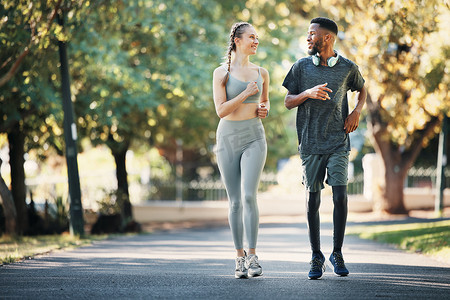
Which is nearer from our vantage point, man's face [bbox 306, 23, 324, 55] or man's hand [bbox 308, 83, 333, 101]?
man's hand [bbox 308, 83, 333, 101]

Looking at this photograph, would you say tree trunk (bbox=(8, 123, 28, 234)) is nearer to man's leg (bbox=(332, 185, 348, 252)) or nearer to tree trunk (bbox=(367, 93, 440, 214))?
tree trunk (bbox=(367, 93, 440, 214))

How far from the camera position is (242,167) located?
239 inches

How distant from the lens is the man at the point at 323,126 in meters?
6.11

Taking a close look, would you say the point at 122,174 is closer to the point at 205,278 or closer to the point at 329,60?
the point at 205,278

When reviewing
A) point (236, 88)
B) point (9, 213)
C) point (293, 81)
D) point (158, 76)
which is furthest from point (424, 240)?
point (158, 76)

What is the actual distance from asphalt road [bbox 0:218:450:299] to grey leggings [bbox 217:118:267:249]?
46cm

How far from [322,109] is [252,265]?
55.9 inches

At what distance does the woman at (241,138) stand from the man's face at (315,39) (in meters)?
0.46

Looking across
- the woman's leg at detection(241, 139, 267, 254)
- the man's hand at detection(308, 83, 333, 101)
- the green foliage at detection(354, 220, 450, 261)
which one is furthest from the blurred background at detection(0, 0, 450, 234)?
the woman's leg at detection(241, 139, 267, 254)

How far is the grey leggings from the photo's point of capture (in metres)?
6.04

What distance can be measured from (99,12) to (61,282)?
8.08 m

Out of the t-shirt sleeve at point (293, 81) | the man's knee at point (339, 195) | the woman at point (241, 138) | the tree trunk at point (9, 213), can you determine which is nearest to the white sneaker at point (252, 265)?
the woman at point (241, 138)

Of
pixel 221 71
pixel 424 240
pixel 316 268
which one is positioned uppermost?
pixel 221 71

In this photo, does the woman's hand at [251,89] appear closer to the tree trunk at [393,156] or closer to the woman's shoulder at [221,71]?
the woman's shoulder at [221,71]
